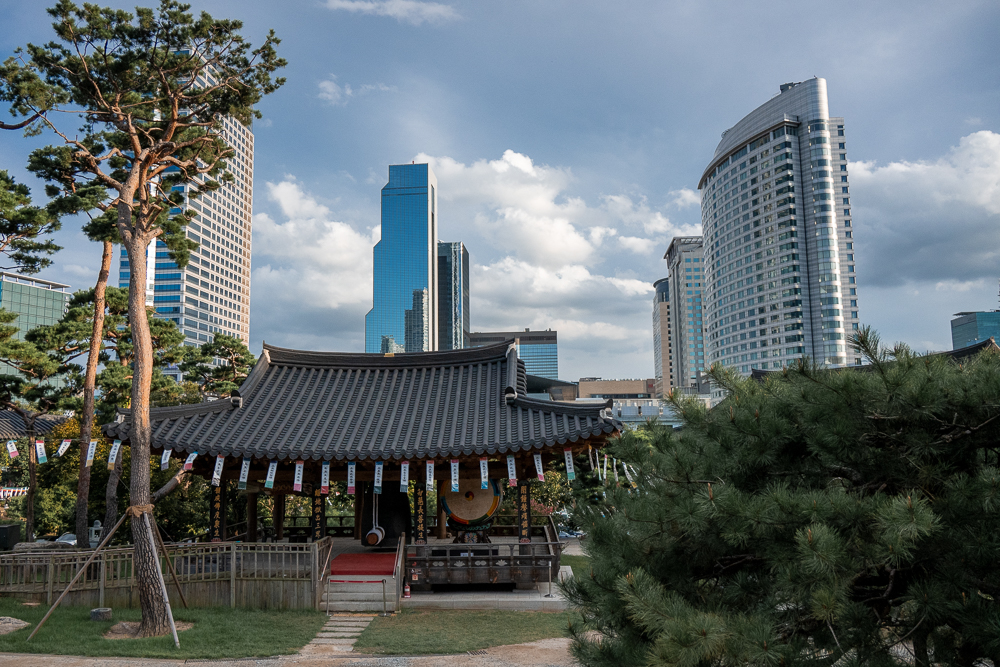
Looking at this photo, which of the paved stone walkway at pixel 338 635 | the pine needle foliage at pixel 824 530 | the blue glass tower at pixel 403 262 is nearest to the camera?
the pine needle foliage at pixel 824 530

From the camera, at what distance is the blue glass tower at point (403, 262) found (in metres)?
157

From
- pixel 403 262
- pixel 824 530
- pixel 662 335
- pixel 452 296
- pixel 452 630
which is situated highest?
pixel 403 262

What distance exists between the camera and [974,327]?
102062mm

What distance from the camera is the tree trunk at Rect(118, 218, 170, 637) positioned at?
10891 millimetres

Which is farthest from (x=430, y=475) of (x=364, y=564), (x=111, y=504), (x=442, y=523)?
(x=111, y=504)

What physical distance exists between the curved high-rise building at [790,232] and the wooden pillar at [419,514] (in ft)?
284

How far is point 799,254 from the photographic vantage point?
97.4 metres

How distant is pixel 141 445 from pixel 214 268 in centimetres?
11703

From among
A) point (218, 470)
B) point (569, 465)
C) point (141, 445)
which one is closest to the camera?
point (141, 445)

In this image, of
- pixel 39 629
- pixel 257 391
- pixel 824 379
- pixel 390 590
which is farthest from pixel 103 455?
pixel 824 379

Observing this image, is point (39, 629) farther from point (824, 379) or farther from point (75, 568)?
point (824, 379)

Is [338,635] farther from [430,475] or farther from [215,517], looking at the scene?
[215,517]

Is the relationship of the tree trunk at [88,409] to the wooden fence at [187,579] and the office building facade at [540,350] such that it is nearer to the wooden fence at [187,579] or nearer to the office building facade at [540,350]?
the wooden fence at [187,579]

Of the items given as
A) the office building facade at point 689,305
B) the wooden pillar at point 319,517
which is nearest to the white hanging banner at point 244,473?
the wooden pillar at point 319,517
